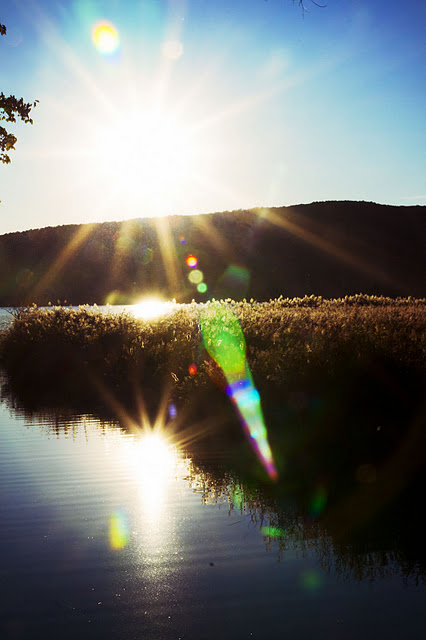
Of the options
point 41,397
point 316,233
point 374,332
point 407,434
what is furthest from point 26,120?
point 316,233

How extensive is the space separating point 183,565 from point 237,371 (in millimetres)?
7697

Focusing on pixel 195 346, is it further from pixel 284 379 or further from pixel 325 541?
pixel 325 541

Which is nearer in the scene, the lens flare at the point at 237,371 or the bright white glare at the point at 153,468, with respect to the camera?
the bright white glare at the point at 153,468

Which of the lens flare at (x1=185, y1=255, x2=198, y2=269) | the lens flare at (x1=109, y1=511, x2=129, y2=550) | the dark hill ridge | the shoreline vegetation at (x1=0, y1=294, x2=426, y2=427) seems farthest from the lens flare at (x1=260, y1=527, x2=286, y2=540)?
the lens flare at (x1=185, y1=255, x2=198, y2=269)

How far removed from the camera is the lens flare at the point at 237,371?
10.3 m

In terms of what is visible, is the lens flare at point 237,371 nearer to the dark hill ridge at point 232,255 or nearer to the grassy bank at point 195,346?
the grassy bank at point 195,346

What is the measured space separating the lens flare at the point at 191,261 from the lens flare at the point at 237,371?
98270 millimetres

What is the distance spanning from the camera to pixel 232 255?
117m

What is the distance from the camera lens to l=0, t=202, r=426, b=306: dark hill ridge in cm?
11162

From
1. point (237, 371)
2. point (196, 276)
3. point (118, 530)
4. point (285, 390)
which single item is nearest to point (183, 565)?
point (118, 530)

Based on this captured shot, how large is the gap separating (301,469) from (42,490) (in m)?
3.69

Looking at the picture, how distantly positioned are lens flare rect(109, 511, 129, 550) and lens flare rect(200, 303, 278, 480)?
2.51 metres

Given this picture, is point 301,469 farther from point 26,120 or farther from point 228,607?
point 26,120

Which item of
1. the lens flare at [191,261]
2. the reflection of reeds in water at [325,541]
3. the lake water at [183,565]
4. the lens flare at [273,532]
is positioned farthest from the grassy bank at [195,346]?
the lens flare at [191,261]
